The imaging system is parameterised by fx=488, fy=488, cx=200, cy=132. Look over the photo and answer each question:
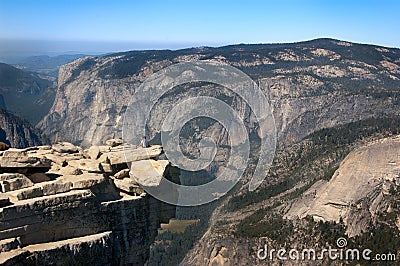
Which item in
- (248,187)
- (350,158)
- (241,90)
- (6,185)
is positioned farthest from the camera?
(241,90)

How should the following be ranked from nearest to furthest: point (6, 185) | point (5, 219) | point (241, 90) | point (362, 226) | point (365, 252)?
point (5, 219)
point (6, 185)
point (365, 252)
point (362, 226)
point (241, 90)

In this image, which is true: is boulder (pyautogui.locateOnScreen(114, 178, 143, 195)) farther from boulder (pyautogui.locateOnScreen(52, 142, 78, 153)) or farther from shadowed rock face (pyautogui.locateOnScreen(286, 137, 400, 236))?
shadowed rock face (pyautogui.locateOnScreen(286, 137, 400, 236))

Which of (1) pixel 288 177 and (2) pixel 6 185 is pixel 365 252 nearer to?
(1) pixel 288 177

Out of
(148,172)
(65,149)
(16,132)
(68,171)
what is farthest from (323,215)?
(16,132)

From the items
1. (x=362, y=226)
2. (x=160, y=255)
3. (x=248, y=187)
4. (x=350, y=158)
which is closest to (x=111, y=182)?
(x=362, y=226)

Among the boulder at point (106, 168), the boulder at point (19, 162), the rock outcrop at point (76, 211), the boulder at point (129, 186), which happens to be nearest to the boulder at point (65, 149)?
the rock outcrop at point (76, 211)

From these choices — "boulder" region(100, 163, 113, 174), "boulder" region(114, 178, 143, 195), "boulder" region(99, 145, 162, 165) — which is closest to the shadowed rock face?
"boulder" region(99, 145, 162, 165)
